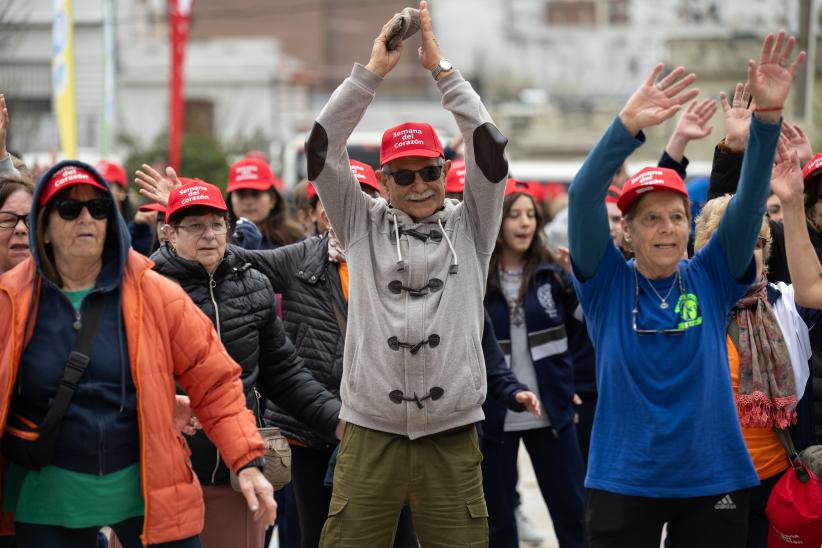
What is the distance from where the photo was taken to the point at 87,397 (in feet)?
13.3

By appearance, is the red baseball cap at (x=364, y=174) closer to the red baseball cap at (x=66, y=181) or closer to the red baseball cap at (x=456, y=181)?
the red baseball cap at (x=456, y=181)

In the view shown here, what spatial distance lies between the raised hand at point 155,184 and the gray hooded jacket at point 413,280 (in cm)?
118

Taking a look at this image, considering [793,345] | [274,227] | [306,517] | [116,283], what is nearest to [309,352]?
[306,517]

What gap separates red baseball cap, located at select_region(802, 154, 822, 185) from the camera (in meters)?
5.69

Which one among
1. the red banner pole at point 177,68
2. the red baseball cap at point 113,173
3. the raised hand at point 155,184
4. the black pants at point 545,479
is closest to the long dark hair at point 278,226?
the red baseball cap at point 113,173

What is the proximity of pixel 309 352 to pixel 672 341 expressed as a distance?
184 centimetres

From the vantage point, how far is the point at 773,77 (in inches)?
176

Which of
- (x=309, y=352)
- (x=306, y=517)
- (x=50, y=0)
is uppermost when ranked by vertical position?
(x=50, y=0)

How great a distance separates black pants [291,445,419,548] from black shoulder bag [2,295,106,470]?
6.24ft

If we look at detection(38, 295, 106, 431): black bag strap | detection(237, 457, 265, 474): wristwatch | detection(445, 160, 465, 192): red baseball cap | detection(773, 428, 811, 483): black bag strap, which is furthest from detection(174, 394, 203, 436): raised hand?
detection(445, 160, 465, 192): red baseball cap

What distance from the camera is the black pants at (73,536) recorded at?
4.10 m

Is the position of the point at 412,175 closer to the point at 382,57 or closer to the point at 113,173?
the point at 382,57

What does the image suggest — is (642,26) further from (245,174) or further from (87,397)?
(87,397)

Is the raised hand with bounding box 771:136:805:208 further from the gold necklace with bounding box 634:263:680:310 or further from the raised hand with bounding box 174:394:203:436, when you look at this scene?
the raised hand with bounding box 174:394:203:436
